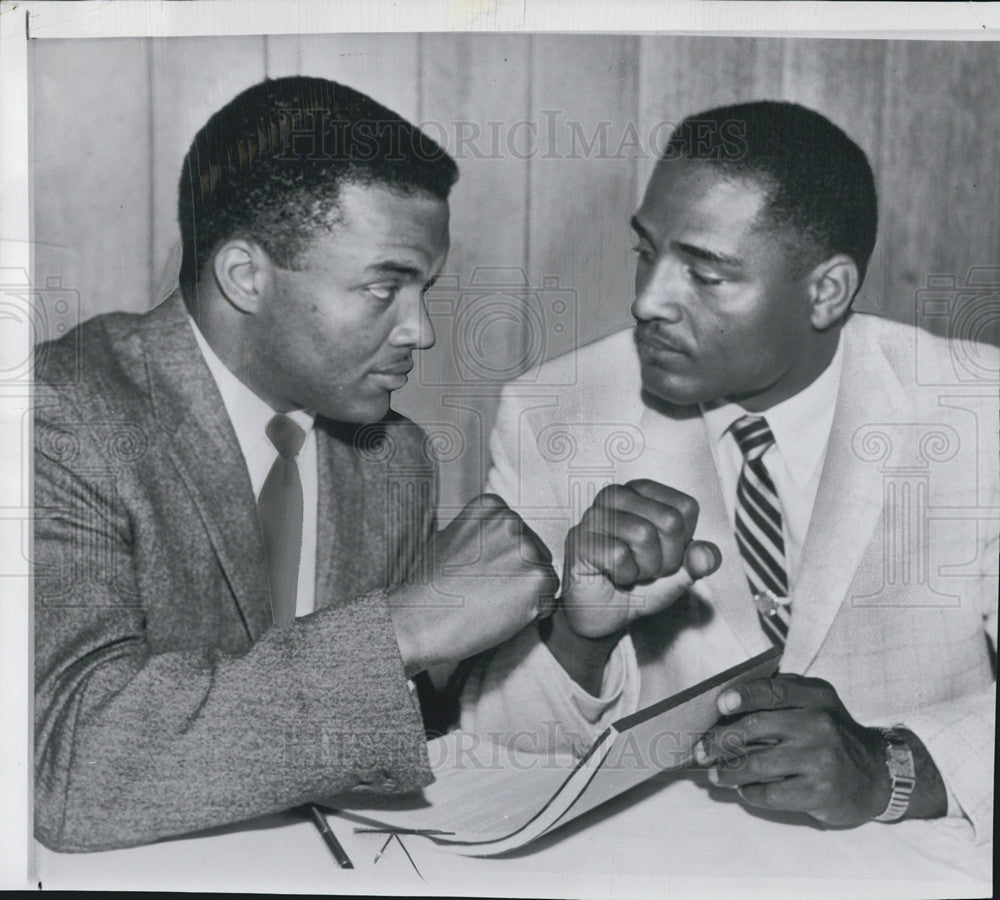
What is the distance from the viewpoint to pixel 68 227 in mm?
2342

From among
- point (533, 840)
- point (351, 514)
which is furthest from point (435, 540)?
point (533, 840)

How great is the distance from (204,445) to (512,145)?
32.0 inches

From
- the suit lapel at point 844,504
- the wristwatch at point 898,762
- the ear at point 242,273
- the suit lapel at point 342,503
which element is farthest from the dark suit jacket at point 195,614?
the wristwatch at point 898,762

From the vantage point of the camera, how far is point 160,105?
91.7 inches

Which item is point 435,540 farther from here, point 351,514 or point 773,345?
point 773,345

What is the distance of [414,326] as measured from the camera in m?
2.31

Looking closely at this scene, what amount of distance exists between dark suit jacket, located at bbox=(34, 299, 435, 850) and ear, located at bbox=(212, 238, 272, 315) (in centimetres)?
11

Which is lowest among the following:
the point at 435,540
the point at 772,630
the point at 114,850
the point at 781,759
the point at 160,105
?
the point at 114,850

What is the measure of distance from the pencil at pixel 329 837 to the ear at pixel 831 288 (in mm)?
1337

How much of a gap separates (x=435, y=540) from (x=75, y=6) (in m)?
1.24

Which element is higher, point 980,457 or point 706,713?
point 980,457

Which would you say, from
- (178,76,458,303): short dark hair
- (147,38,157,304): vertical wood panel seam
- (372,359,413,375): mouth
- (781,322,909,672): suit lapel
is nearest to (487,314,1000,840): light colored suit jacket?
(781,322,909,672): suit lapel

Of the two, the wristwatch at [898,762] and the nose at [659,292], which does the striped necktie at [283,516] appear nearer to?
the nose at [659,292]

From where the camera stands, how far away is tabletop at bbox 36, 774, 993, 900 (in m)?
2.38
